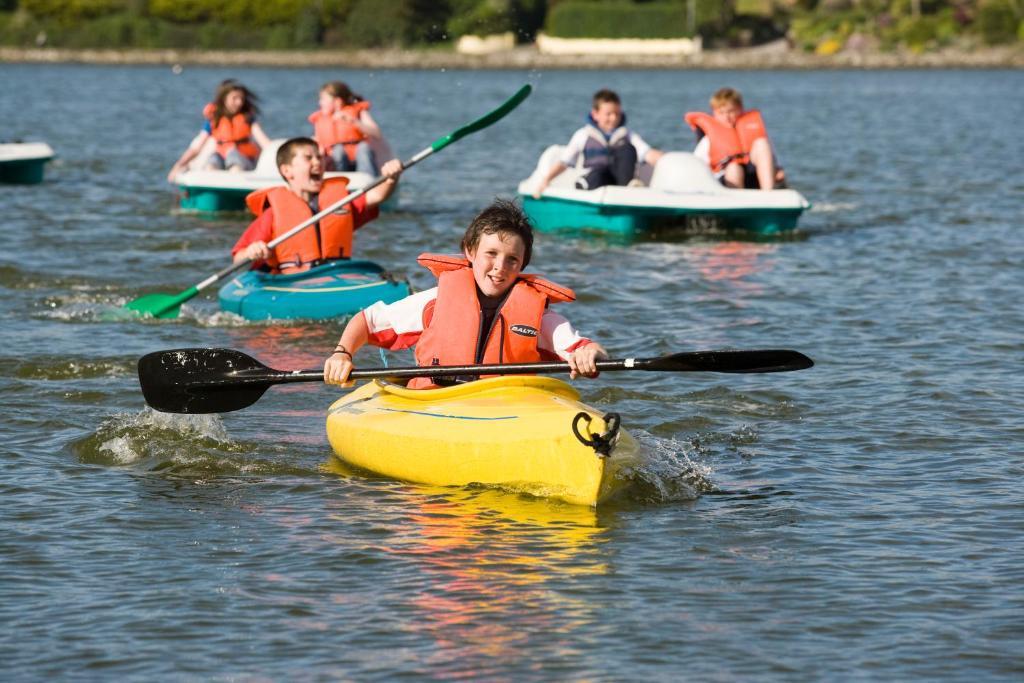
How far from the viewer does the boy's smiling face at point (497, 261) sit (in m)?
6.58

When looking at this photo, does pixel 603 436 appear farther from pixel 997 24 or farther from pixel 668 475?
pixel 997 24

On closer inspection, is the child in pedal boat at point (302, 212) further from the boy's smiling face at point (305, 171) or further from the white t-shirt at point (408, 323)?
the white t-shirt at point (408, 323)

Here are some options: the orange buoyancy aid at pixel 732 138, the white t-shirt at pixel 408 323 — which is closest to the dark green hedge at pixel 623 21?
the orange buoyancy aid at pixel 732 138

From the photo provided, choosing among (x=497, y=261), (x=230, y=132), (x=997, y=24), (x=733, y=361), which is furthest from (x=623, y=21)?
(x=733, y=361)

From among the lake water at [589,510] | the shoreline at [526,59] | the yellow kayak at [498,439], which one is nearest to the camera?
the lake water at [589,510]

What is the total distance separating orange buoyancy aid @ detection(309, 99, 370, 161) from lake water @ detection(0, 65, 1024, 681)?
4.87 ft

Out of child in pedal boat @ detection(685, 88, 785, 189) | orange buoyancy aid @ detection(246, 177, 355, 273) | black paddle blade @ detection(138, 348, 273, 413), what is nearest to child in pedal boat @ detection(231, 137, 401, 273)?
orange buoyancy aid @ detection(246, 177, 355, 273)

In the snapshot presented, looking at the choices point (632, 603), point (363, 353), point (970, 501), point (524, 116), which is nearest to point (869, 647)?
point (632, 603)

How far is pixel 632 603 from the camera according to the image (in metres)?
5.49

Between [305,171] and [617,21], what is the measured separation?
278 ft

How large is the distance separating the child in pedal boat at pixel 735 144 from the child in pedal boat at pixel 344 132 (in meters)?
3.21

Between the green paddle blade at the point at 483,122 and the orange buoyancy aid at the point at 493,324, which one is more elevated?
the green paddle blade at the point at 483,122

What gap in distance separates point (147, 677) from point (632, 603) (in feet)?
5.14

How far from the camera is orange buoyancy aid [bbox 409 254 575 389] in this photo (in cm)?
668
